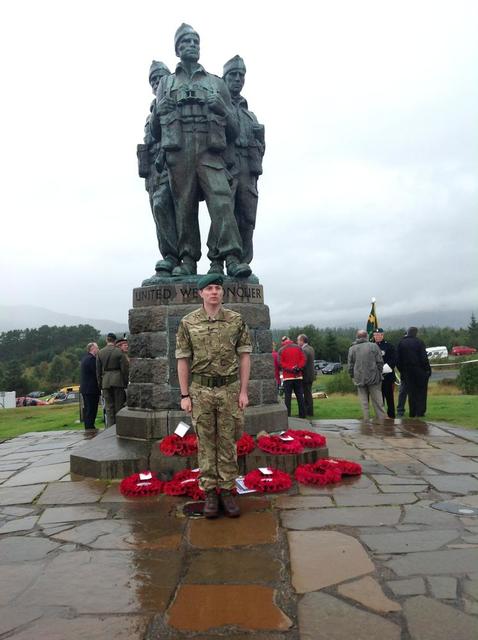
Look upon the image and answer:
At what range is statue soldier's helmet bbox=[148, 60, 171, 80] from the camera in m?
7.11

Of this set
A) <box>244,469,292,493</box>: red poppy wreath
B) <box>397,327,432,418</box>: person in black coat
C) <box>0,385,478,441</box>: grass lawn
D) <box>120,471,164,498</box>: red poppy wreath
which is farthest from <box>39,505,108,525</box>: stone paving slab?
<box>397,327,432,418</box>: person in black coat

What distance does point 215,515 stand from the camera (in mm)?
3748

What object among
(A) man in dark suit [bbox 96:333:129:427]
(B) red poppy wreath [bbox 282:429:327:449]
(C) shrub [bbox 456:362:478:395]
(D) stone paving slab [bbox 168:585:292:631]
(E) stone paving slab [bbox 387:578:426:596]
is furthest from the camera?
(C) shrub [bbox 456:362:478:395]

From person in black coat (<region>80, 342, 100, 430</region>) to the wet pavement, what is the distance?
4720 mm

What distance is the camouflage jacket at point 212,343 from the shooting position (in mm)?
3896

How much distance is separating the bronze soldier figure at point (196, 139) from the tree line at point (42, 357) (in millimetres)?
61331

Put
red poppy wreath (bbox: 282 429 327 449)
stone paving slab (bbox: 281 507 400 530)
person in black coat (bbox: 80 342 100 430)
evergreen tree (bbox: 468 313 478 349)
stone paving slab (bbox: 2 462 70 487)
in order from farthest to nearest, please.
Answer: evergreen tree (bbox: 468 313 478 349) → person in black coat (bbox: 80 342 100 430) → red poppy wreath (bbox: 282 429 327 449) → stone paving slab (bbox: 2 462 70 487) → stone paving slab (bbox: 281 507 400 530)

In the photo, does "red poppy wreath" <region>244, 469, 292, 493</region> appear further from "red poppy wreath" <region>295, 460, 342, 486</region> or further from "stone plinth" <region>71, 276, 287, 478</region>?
"stone plinth" <region>71, 276, 287, 478</region>

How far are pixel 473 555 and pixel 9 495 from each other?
3824 millimetres

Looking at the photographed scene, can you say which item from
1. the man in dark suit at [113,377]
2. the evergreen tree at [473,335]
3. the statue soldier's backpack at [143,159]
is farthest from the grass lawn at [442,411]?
the evergreen tree at [473,335]

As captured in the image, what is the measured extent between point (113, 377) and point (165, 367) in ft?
10.3

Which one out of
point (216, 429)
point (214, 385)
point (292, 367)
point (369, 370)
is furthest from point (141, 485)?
point (292, 367)

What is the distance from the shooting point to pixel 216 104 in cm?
620

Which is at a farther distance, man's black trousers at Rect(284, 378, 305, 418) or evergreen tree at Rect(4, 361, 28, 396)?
evergreen tree at Rect(4, 361, 28, 396)
